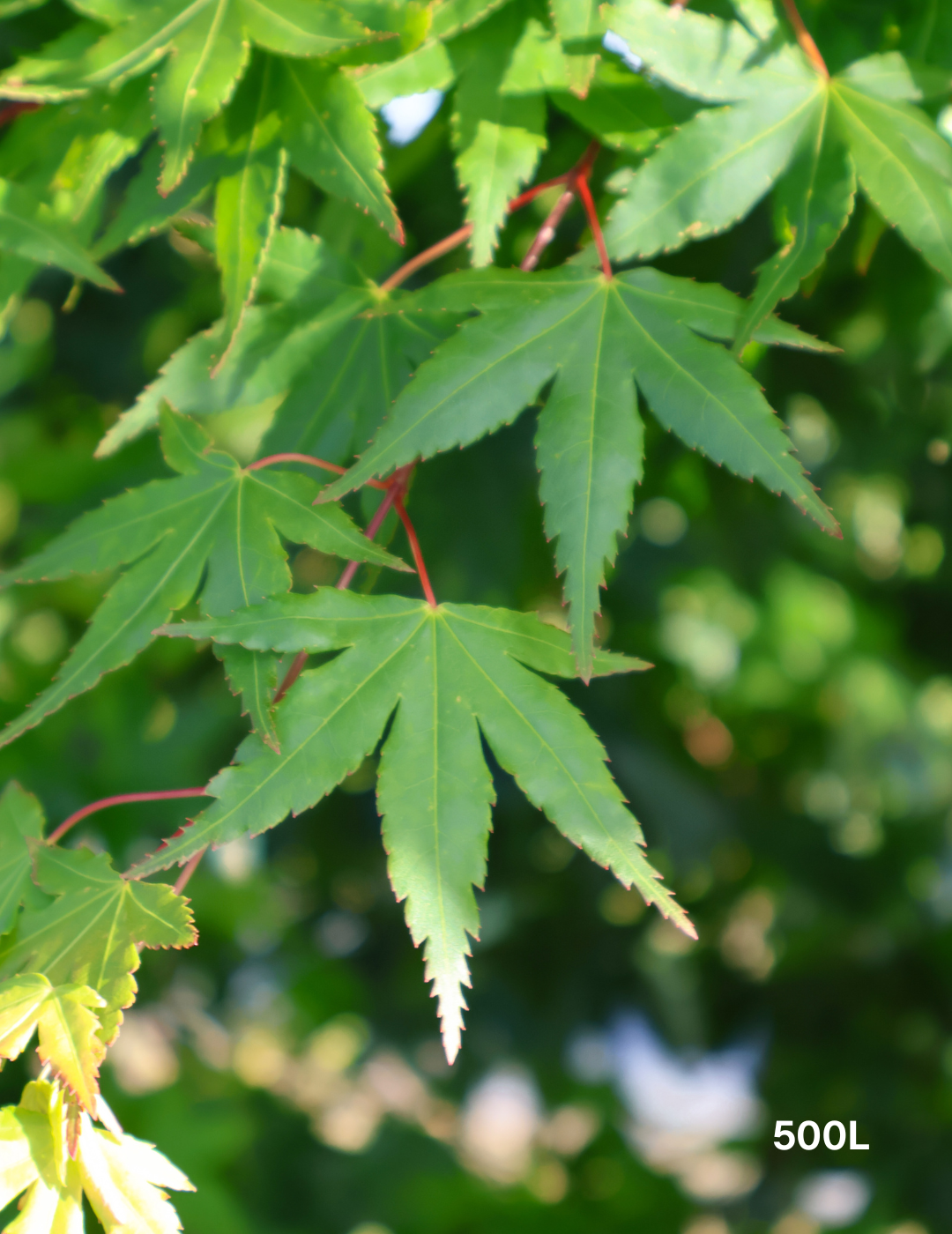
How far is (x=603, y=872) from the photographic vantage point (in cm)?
204

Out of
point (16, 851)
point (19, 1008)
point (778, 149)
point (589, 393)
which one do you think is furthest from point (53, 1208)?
point (778, 149)

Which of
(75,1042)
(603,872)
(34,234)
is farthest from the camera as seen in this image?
(603,872)

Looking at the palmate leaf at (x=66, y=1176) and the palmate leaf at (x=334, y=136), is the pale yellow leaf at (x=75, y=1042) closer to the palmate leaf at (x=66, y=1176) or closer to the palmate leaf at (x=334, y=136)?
the palmate leaf at (x=66, y=1176)

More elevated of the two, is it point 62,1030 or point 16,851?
point 16,851

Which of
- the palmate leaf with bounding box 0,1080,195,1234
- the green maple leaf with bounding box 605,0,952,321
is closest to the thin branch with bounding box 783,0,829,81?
the green maple leaf with bounding box 605,0,952,321

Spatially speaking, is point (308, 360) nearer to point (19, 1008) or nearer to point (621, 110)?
point (621, 110)

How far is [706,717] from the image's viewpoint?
7.77ft

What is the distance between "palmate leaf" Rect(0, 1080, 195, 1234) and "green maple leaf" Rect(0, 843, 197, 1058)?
0.06 meters

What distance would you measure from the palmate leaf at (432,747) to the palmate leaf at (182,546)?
5 cm

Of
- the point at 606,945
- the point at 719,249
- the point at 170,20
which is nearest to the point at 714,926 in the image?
the point at 606,945

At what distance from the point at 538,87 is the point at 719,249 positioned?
0.43 metres

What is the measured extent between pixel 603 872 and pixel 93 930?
58.2 inches

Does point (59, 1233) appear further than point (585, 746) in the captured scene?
No

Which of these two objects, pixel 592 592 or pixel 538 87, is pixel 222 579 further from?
pixel 538 87
